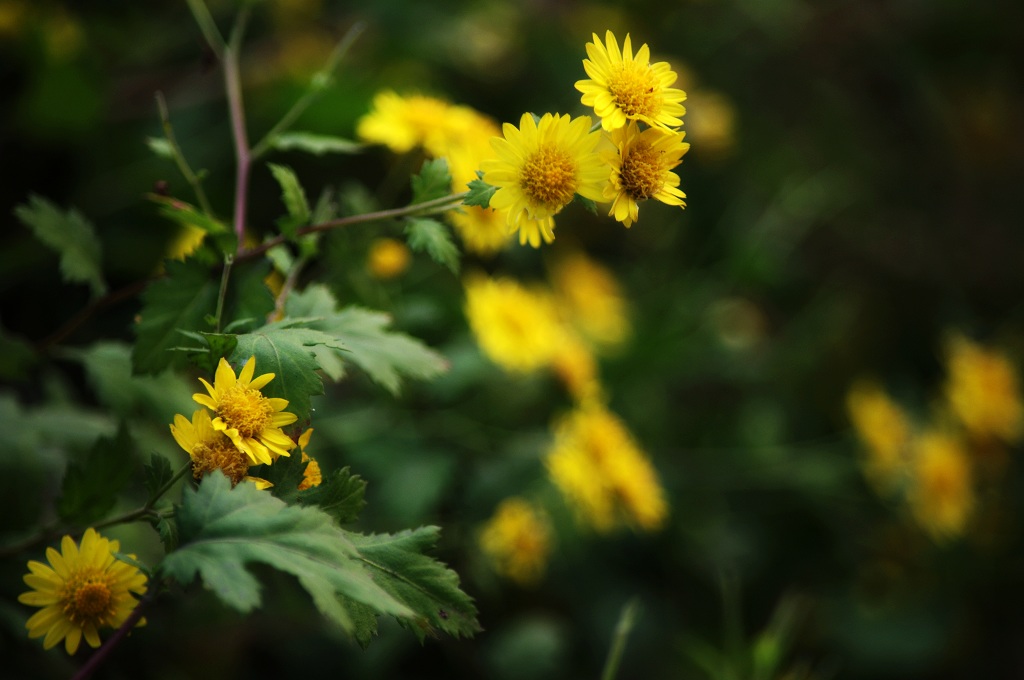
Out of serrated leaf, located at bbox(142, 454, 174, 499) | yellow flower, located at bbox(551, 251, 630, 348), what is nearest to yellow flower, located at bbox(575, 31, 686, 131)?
serrated leaf, located at bbox(142, 454, 174, 499)

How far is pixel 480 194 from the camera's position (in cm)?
46

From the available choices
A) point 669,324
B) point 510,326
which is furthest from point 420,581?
point 669,324

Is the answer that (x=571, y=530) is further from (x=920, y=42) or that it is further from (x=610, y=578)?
(x=920, y=42)

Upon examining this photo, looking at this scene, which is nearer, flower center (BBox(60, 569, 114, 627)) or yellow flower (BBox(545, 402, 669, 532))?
flower center (BBox(60, 569, 114, 627))

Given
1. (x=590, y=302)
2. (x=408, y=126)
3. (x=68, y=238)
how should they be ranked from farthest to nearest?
(x=590, y=302)
(x=408, y=126)
(x=68, y=238)

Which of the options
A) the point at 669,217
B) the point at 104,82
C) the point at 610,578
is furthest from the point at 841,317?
the point at 104,82

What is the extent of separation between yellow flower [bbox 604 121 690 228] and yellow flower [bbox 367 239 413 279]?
0.38m

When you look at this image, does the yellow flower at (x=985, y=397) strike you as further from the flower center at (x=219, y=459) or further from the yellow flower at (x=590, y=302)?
the flower center at (x=219, y=459)

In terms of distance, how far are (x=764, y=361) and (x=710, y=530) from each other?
35cm

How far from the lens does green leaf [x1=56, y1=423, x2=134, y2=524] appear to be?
537mm

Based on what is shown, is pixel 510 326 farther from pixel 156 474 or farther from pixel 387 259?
pixel 156 474

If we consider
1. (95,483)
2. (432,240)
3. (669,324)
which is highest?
(432,240)

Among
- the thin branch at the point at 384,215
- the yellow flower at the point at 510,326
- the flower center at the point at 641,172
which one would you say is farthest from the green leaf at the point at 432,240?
the yellow flower at the point at 510,326

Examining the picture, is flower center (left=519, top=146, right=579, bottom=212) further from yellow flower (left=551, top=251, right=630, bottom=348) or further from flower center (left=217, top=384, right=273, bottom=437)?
yellow flower (left=551, top=251, right=630, bottom=348)
